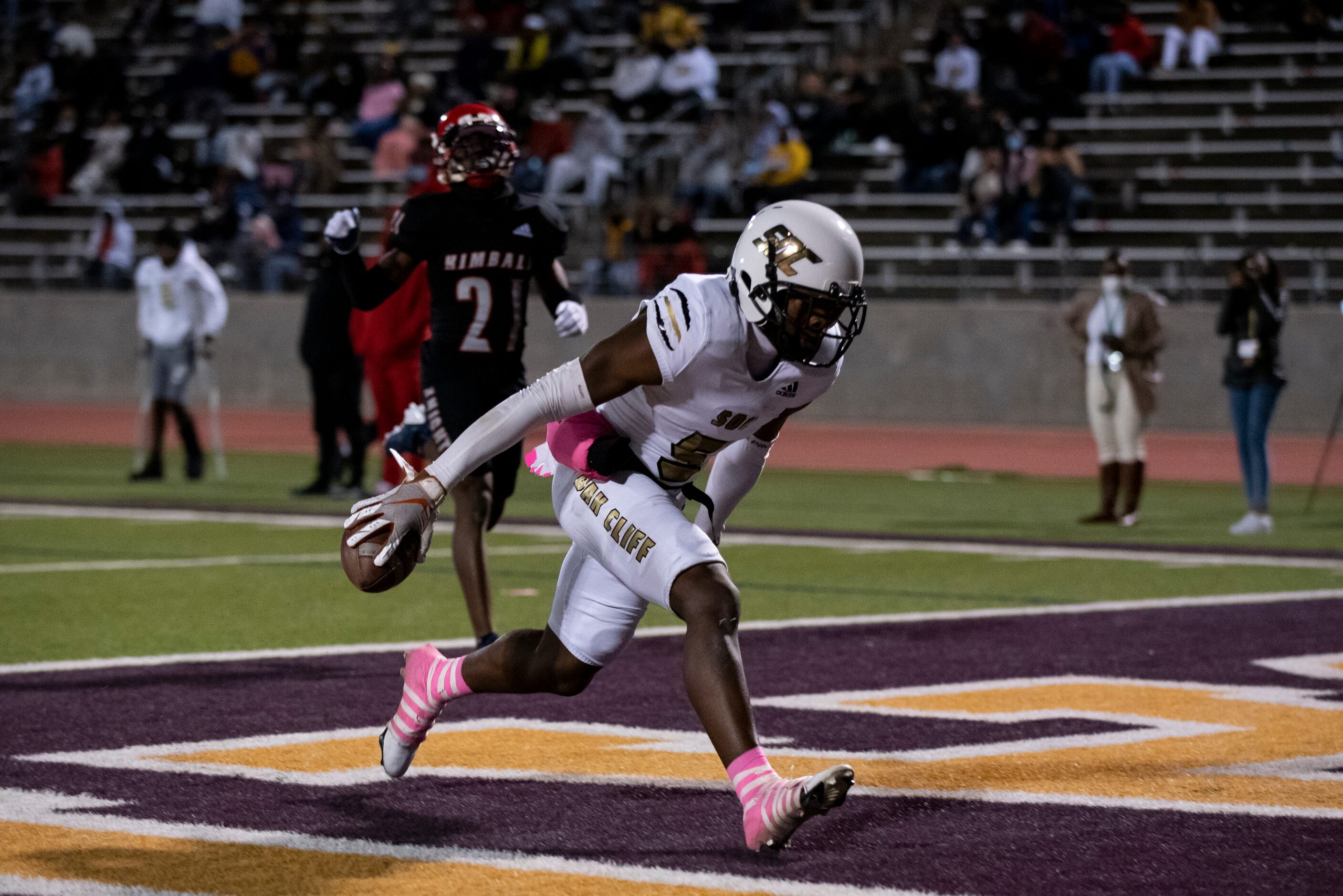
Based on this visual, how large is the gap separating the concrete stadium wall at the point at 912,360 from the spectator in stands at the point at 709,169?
1895mm

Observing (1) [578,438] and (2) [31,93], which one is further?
(2) [31,93]

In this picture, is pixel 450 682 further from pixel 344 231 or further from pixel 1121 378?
pixel 1121 378

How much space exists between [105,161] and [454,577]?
21368mm

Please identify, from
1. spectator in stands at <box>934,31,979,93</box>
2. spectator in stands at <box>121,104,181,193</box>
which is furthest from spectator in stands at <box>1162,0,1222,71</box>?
spectator in stands at <box>121,104,181,193</box>

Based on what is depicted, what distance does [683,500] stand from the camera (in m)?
5.70

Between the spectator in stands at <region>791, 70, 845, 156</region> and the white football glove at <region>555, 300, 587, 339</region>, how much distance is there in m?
18.1

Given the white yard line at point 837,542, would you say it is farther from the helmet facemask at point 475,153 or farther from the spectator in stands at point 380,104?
the spectator in stands at point 380,104

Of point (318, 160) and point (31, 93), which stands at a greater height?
point (31, 93)

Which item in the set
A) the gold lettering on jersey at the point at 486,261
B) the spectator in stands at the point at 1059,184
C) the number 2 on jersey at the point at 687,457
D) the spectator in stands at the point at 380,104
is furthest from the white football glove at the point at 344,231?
the spectator in stands at the point at 380,104

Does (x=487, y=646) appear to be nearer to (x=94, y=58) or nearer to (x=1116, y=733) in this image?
(x=1116, y=733)

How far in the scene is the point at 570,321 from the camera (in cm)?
839

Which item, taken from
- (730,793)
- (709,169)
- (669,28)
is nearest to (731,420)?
(730,793)

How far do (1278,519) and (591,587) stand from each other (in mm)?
11358

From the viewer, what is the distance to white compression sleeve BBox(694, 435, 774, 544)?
5984 millimetres
